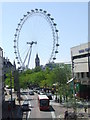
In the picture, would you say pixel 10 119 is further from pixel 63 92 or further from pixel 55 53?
pixel 55 53

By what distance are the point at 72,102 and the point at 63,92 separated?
14319mm

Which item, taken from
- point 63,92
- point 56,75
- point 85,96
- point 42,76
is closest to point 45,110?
point 63,92

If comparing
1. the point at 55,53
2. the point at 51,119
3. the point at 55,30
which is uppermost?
the point at 55,30

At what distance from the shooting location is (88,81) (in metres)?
59.5

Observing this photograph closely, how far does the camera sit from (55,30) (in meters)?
67.6

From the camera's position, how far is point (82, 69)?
205 ft

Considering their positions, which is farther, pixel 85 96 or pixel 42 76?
pixel 42 76

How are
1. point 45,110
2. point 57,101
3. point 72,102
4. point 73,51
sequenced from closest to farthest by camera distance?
point 72,102
point 45,110
point 57,101
point 73,51

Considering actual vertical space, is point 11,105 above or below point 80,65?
below

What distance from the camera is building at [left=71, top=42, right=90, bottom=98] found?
199 ft

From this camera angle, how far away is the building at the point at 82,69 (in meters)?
60.8

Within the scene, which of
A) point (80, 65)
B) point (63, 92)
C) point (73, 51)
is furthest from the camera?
point (73, 51)

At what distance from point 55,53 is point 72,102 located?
1460 inches

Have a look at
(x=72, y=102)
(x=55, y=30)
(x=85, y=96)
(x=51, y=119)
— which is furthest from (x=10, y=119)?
(x=55, y=30)
